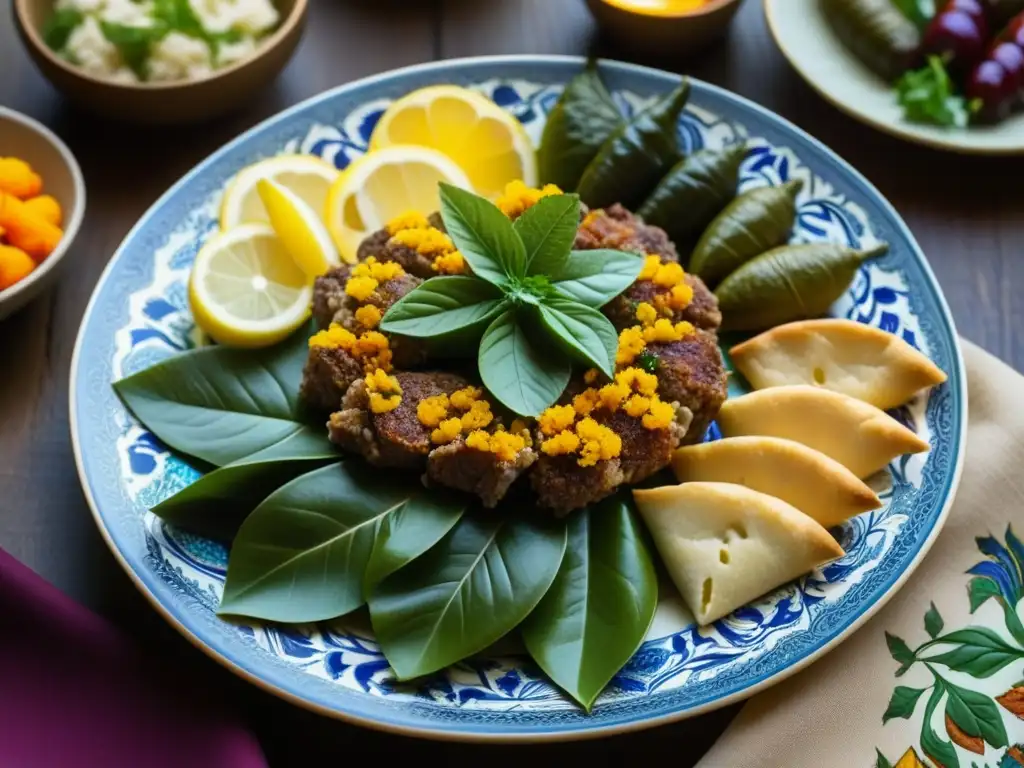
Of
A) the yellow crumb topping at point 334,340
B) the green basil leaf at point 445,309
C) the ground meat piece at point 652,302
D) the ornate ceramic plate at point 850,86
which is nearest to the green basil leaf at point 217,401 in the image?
the yellow crumb topping at point 334,340

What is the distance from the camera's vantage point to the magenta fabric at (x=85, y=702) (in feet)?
7.52

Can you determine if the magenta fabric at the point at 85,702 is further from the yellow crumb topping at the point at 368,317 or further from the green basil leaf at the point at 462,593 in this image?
the yellow crumb topping at the point at 368,317

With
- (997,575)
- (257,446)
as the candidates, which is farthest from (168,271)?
(997,575)

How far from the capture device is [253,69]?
3.22 metres

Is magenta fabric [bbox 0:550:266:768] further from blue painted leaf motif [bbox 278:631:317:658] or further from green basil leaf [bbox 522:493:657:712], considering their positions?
green basil leaf [bbox 522:493:657:712]

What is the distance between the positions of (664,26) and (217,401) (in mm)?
1895


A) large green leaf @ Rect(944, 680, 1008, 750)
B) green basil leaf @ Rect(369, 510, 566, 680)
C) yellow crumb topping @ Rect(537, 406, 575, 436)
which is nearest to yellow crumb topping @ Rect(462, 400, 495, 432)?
yellow crumb topping @ Rect(537, 406, 575, 436)

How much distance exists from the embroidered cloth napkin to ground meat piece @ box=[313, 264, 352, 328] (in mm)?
1446

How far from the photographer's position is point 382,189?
2943 millimetres

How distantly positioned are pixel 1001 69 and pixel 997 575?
1.68 meters

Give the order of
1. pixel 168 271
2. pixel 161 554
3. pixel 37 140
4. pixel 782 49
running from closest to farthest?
1. pixel 161 554
2. pixel 168 271
3. pixel 37 140
4. pixel 782 49

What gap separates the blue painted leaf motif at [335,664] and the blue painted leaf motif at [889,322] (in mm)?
1726

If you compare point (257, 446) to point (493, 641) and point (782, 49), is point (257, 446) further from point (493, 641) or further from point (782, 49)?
point (782, 49)

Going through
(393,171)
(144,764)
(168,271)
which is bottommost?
(144,764)
